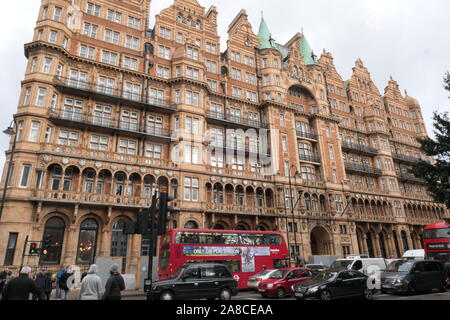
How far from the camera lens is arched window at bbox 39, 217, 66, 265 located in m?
23.7

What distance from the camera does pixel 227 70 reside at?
A: 39.8m

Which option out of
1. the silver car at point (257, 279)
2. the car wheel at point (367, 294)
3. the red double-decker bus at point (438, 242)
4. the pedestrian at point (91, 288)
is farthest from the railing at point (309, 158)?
the pedestrian at point (91, 288)

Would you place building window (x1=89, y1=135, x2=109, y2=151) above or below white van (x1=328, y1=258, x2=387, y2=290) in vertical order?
above

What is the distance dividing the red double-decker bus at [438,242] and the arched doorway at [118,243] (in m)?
27.0

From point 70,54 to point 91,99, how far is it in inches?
192

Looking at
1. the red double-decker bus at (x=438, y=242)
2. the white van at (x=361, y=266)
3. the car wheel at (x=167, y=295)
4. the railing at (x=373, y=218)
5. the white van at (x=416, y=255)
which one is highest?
the railing at (x=373, y=218)

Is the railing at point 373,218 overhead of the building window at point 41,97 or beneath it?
beneath

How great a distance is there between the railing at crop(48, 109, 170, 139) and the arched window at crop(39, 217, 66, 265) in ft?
30.8

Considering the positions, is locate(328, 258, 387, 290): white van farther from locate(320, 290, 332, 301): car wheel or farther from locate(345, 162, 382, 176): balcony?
locate(345, 162, 382, 176): balcony

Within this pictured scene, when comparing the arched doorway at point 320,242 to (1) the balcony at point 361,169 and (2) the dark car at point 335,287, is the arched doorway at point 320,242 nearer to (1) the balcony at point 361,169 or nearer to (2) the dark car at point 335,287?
(1) the balcony at point 361,169

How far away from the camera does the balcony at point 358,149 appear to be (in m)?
46.0

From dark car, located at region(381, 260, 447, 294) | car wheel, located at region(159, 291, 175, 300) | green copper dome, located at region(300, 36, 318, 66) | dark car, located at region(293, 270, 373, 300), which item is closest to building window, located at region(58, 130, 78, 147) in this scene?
car wheel, located at region(159, 291, 175, 300)

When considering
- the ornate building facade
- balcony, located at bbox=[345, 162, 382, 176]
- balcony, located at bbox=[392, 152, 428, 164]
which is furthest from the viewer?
balcony, located at bbox=[392, 152, 428, 164]
